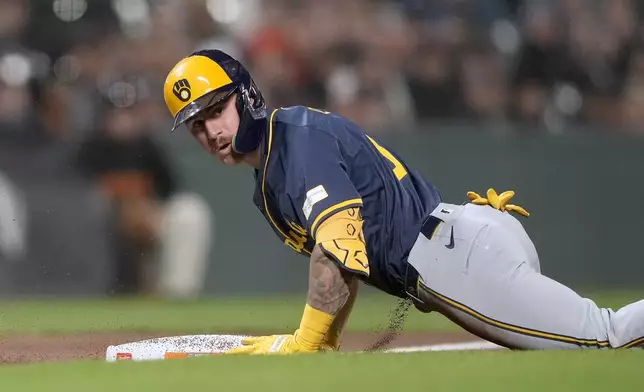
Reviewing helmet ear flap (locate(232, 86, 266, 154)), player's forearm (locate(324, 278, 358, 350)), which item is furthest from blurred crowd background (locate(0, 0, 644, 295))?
helmet ear flap (locate(232, 86, 266, 154))

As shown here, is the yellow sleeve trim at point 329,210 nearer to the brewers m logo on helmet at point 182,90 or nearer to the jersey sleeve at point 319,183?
the jersey sleeve at point 319,183

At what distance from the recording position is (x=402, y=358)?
14.7ft

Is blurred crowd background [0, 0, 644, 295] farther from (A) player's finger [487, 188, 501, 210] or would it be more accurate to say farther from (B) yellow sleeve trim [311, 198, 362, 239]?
(B) yellow sleeve trim [311, 198, 362, 239]

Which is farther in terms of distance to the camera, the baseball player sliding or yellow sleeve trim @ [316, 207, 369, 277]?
the baseball player sliding

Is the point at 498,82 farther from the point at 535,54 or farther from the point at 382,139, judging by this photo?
the point at 382,139

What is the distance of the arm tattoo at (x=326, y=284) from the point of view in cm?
485

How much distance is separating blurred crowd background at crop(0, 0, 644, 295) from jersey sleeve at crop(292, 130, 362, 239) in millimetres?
6083

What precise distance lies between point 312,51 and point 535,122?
2366 millimetres

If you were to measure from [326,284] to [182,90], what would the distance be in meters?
1.10

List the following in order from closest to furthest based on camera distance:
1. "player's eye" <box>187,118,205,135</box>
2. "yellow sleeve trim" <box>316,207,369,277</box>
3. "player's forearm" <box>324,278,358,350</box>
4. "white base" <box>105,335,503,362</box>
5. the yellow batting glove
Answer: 1. "yellow sleeve trim" <box>316,207,369,277</box>
2. the yellow batting glove
3. "player's eye" <box>187,118,205,135</box>
4. "white base" <box>105,335,503,362</box>
5. "player's forearm" <box>324,278,358,350</box>

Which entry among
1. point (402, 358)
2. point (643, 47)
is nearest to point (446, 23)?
point (643, 47)

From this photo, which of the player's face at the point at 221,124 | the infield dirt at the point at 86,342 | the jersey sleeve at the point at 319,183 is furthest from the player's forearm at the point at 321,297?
the infield dirt at the point at 86,342

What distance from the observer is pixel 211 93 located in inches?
202

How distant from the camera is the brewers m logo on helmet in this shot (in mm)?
5141
